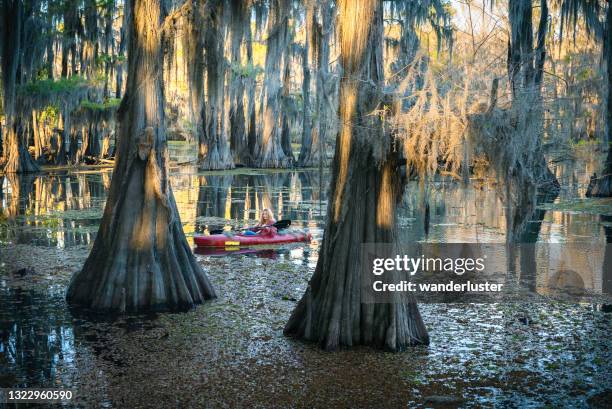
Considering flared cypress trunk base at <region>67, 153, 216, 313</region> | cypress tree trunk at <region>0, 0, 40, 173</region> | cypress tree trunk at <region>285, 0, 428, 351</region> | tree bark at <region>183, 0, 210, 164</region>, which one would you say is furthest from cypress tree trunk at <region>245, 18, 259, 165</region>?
cypress tree trunk at <region>285, 0, 428, 351</region>

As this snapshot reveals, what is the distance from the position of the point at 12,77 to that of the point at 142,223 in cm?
1623

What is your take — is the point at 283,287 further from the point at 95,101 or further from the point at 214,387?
the point at 95,101

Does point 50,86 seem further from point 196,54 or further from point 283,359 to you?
point 283,359

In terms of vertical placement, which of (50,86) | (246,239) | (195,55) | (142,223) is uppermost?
(50,86)

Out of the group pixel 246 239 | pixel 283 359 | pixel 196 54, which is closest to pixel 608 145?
pixel 246 239

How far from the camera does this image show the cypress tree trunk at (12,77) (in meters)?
21.5

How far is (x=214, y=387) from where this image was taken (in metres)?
6.89

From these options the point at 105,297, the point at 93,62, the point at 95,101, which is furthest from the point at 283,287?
the point at 95,101

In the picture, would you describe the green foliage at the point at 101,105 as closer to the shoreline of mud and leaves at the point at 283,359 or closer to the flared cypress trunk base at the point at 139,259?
the flared cypress trunk base at the point at 139,259

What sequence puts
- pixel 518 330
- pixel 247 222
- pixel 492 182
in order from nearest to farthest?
pixel 492 182, pixel 518 330, pixel 247 222

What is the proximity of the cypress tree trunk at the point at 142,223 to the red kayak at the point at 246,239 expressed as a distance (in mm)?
4566

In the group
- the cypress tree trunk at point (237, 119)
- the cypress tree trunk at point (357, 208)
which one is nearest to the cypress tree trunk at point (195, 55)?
the cypress tree trunk at point (357, 208)

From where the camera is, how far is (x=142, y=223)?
10.0 m

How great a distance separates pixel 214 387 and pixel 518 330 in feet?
12.2
